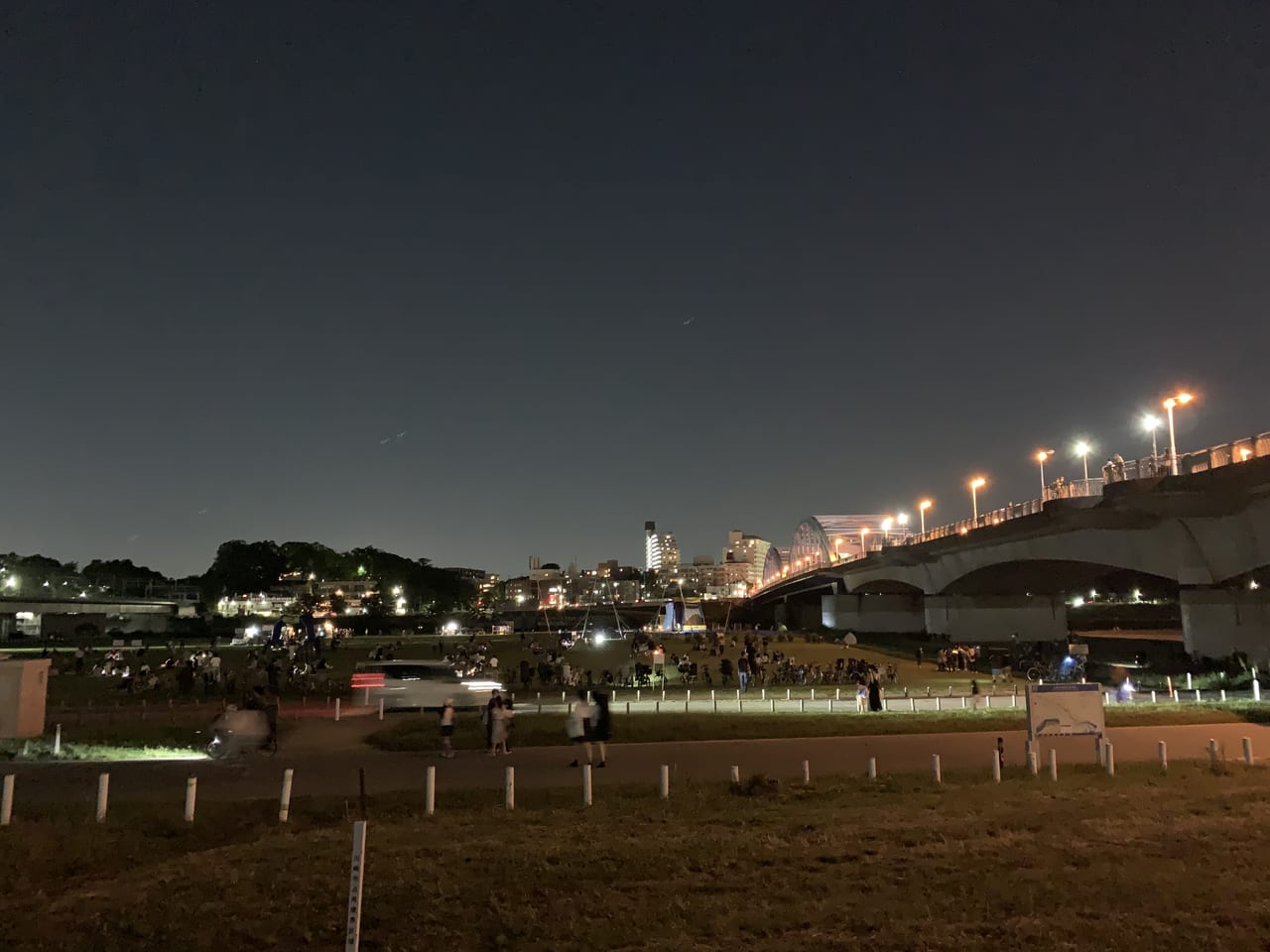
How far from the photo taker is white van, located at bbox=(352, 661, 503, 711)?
28.8m

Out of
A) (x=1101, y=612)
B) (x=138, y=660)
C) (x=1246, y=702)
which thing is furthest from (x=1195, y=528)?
(x=1101, y=612)

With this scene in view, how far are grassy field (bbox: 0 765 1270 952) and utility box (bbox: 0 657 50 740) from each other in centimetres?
1178

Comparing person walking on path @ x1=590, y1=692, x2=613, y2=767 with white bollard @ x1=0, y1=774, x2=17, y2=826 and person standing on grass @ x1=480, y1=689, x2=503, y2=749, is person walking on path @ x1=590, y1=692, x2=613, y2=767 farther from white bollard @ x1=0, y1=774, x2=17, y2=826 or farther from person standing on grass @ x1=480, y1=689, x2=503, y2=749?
white bollard @ x1=0, y1=774, x2=17, y2=826

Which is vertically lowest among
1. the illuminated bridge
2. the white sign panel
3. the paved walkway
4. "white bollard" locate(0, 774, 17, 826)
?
the paved walkway

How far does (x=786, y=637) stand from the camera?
8494 cm

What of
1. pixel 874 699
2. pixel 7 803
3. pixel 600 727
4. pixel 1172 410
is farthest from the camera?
pixel 1172 410

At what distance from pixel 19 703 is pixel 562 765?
47.1 ft

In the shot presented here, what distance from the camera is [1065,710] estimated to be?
1916 cm

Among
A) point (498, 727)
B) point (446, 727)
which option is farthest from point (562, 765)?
point (446, 727)

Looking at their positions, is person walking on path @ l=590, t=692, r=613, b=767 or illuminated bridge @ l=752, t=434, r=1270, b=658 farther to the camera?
illuminated bridge @ l=752, t=434, r=1270, b=658

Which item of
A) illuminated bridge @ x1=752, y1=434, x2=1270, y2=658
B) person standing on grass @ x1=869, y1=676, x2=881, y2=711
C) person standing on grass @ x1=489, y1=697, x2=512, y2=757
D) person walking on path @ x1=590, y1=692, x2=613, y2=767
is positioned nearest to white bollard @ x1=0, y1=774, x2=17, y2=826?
person standing on grass @ x1=489, y1=697, x2=512, y2=757

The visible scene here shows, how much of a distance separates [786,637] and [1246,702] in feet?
184

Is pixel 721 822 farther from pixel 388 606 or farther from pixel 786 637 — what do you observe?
pixel 388 606

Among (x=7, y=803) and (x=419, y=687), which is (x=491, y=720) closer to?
(x=419, y=687)
